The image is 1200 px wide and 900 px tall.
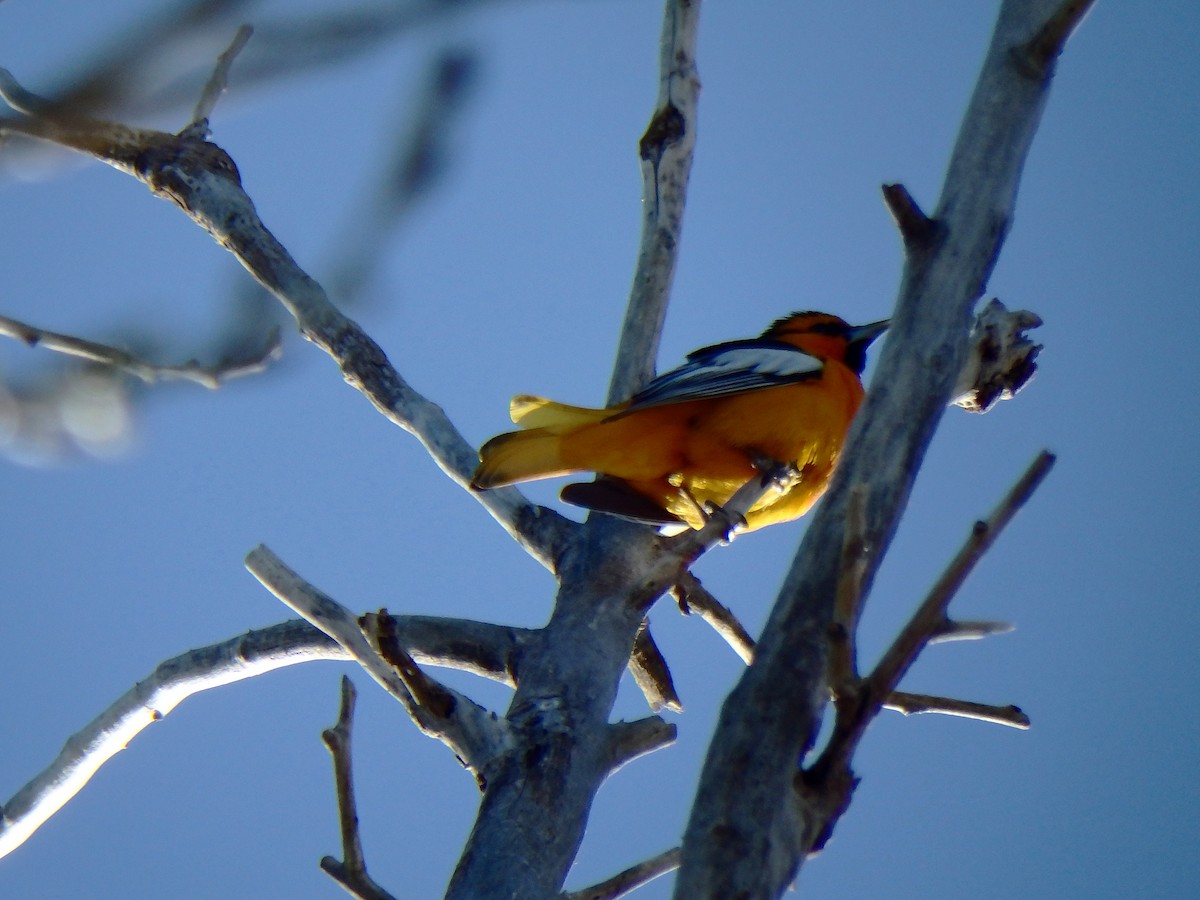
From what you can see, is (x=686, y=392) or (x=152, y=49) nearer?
(x=152, y=49)

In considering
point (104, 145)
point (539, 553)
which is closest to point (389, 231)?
point (104, 145)

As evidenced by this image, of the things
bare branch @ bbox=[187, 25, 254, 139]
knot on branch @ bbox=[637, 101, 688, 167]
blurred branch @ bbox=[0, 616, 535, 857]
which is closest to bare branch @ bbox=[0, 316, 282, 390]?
bare branch @ bbox=[187, 25, 254, 139]

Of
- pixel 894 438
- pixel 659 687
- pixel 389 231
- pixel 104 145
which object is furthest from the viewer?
pixel 389 231

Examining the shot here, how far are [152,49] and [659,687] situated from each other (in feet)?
6.74

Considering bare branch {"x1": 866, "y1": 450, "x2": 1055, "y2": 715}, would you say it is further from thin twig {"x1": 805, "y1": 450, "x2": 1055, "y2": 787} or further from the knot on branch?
the knot on branch

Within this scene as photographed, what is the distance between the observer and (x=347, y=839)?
1.94m

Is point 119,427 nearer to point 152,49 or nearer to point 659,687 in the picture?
point 152,49

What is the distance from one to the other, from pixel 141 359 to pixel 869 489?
2422mm

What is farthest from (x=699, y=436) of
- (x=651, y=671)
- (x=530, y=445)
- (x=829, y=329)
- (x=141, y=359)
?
(x=141, y=359)

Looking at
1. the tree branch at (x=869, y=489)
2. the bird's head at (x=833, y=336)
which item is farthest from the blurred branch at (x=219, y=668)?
the bird's head at (x=833, y=336)

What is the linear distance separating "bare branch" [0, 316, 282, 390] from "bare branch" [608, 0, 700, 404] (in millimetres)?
1088

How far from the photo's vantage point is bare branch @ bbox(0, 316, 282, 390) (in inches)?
119

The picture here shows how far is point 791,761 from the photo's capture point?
1.38 m

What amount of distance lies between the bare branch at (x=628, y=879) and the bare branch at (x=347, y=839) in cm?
48
